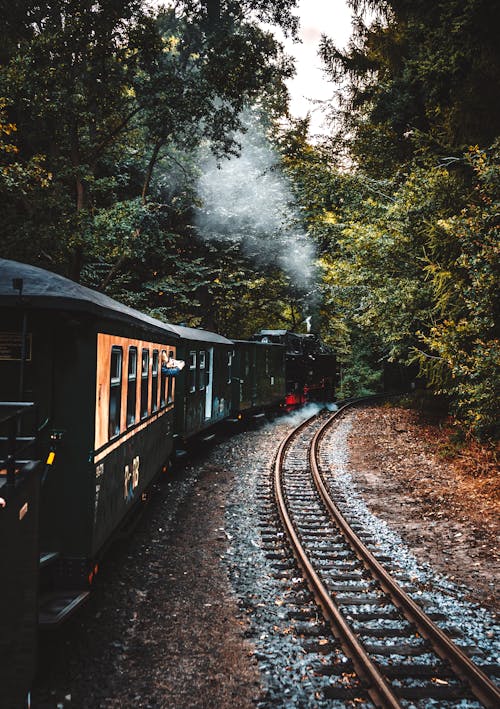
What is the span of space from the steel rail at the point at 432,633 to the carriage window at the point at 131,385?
353 centimetres

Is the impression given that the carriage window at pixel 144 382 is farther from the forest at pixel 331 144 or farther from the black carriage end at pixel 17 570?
the forest at pixel 331 144

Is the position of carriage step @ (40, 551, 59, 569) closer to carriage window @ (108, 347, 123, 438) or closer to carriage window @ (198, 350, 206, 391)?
carriage window @ (108, 347, 123, 438)

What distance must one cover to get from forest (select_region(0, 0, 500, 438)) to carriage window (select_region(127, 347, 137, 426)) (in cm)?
650

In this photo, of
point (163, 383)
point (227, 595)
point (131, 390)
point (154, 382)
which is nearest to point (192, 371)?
point (163, 383)

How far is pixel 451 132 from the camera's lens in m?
13.6

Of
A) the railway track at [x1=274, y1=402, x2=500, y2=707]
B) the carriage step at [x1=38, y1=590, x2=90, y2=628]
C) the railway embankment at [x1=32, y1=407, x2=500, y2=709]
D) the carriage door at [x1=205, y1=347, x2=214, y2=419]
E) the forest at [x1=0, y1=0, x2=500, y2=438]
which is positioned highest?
the forest at [x1=0, y1=0, x2=500, y2=438]

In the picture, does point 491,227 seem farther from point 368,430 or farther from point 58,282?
point 368,430

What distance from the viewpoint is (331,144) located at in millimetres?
24203

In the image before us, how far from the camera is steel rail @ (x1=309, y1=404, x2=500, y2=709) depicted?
161 inches

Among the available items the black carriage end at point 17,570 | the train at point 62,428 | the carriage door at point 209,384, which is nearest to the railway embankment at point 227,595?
the train at point 62,428

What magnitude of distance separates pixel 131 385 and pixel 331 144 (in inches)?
816

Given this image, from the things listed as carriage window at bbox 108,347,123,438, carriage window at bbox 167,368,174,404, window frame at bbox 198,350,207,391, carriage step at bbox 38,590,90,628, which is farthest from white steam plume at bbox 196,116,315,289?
carriage step at bbox 38,590,90,628

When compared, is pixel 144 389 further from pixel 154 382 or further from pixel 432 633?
pixel 432 633

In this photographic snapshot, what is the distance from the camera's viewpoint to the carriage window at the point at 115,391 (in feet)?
18.8
